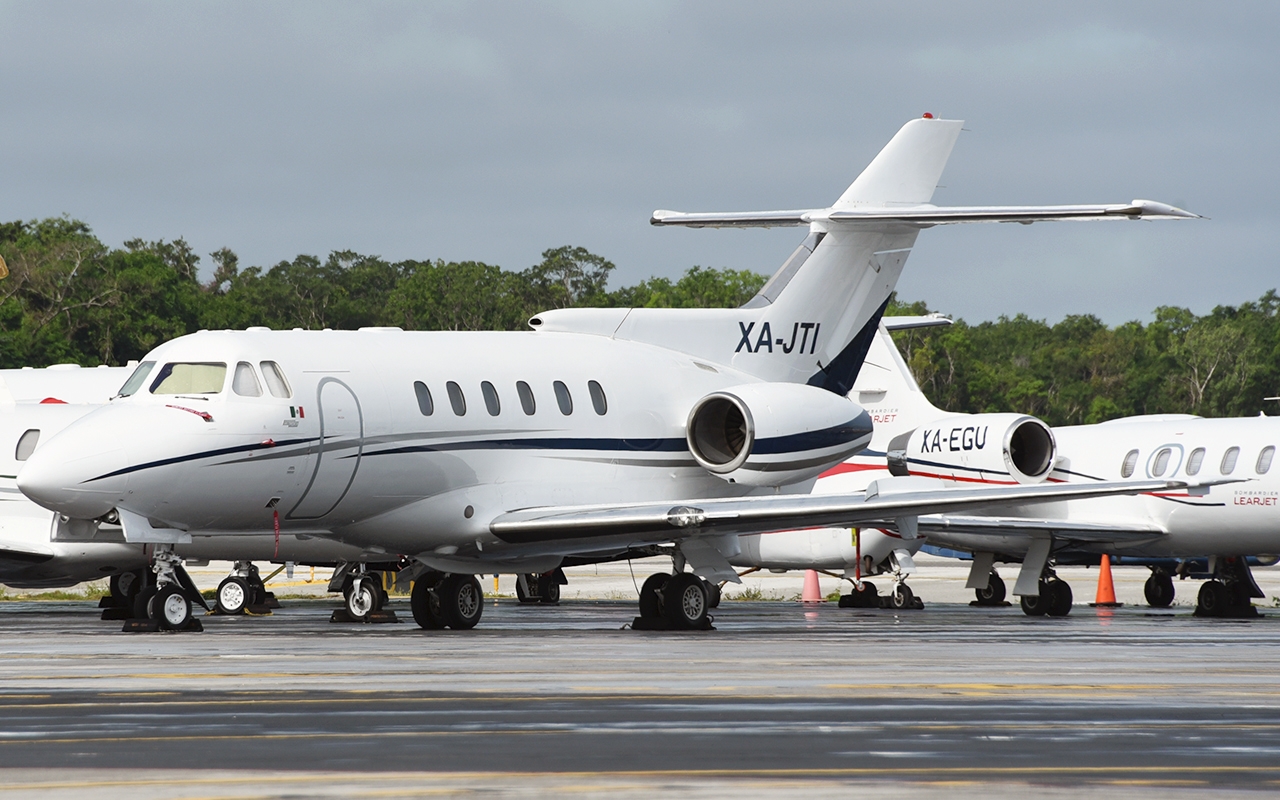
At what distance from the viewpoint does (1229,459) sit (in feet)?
84.9

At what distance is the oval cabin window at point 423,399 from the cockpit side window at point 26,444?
6313 millimetres

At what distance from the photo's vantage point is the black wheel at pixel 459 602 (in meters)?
20.2

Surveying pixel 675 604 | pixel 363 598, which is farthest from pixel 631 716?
pixel 363 598

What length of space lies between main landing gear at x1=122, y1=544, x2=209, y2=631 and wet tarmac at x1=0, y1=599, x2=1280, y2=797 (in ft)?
1.20

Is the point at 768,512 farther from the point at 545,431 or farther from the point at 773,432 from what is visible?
the point at 545,431

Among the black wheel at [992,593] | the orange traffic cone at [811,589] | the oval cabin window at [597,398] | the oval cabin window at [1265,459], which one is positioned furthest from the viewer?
the orange traffic cone at [811,589]

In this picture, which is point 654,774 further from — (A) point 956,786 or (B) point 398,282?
(B) point 398,282

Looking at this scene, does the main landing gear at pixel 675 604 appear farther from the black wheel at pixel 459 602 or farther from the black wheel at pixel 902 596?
the black wheel at pixel 902 596

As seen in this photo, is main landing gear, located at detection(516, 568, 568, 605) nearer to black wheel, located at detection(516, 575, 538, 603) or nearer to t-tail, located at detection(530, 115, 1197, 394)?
black wheel, located at detection(516, 575, 538, 603)

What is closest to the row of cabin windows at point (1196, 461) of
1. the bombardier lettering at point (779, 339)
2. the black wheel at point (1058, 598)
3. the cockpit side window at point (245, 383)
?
the black wheel at point (1058, 598)

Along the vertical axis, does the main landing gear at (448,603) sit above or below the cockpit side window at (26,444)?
below

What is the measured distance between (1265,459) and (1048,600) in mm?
3658

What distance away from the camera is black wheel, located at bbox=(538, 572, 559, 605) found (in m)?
30.9

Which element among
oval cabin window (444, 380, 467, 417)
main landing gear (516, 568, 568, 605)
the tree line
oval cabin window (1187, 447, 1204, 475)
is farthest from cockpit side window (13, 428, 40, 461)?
the tree line
